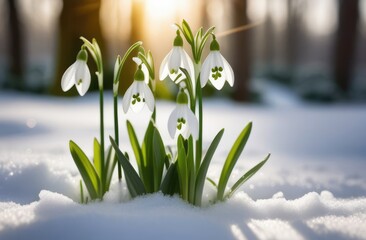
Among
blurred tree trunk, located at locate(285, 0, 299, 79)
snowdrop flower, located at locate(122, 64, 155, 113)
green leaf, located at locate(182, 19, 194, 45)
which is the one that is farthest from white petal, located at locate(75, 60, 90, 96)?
blurred tree trunk, located at locate(285, 0, 299, 79)

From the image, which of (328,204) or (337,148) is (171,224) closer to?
(328,204)

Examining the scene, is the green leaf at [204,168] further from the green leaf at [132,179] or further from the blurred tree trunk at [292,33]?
the blurred tree trunk at [292,33]

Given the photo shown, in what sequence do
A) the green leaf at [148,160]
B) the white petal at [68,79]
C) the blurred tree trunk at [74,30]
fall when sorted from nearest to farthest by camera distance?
the white petal at [68,79], the green leaf at [148,160], the blurred tree trunk at [74,30]

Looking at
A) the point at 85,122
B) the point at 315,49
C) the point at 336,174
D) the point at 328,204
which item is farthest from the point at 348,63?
the point at 315,49

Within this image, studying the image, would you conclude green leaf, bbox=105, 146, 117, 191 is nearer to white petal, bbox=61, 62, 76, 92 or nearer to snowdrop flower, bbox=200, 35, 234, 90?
white petal, bbox=61, 62, 76, 92

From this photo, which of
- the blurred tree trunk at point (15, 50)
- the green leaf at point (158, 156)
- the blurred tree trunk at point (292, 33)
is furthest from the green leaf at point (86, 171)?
the blurred tree trunk at point (292, 33)

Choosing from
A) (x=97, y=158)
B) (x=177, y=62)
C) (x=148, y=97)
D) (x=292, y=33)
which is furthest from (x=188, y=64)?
(x=292, y=33)

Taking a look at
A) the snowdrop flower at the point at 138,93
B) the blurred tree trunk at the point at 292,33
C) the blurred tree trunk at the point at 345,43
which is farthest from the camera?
the blurred tree trunk at the point at 292,33
